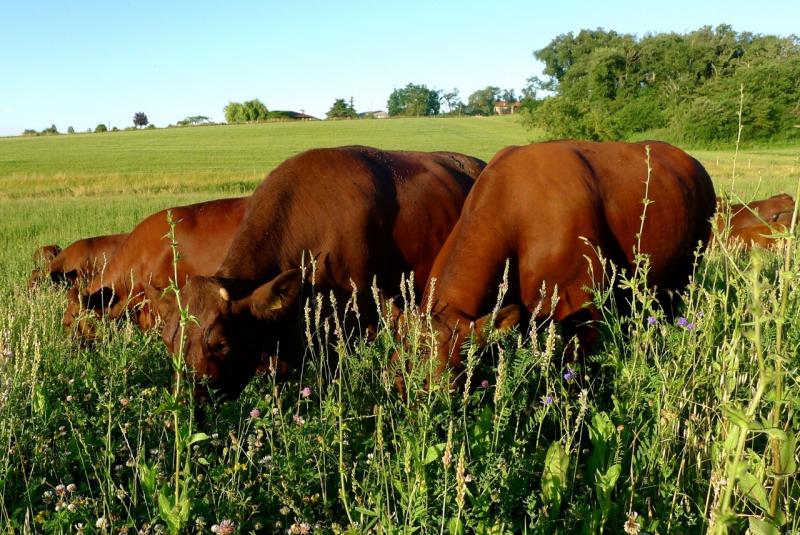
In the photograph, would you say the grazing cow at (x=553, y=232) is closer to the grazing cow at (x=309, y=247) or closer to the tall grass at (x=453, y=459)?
the tall grass at (x=453, y=459)

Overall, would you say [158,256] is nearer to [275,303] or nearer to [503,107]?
[275,303]

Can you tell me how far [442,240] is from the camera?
6.18m

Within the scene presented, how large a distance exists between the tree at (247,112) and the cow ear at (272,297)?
9977 cm

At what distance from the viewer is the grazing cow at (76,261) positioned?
8.86m

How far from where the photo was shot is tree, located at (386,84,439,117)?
13012 cm

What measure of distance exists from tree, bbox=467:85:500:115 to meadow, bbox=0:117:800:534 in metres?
137

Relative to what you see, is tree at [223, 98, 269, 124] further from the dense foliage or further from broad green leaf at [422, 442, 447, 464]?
broad green leaf at [422, 442, 447, 464]

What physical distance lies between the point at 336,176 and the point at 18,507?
11.5 ft

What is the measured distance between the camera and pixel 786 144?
43750 millimetres

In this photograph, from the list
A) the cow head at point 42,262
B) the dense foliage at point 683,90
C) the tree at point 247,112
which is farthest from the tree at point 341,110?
the cow head at point 42,262

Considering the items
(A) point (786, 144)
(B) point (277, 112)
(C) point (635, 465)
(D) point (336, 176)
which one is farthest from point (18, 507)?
(B) point (277, 112)

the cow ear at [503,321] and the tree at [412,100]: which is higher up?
the tree at [412,100]

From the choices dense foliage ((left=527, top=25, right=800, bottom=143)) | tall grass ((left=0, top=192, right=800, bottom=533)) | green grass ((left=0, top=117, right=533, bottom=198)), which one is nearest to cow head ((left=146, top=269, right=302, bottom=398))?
tall grass ((left=0, top=192, right=800, bottom=533))

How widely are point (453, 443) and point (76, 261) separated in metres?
7.92
